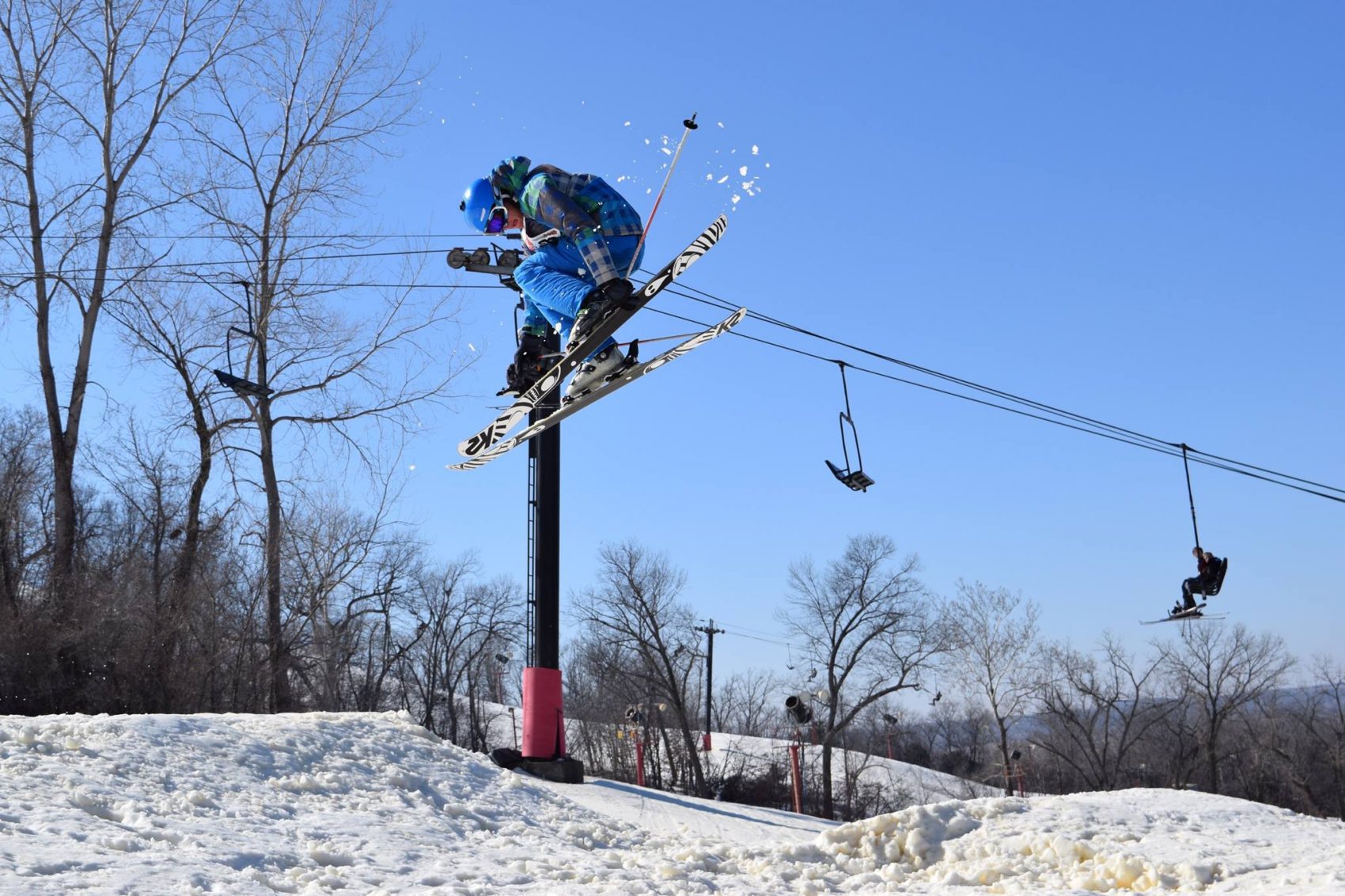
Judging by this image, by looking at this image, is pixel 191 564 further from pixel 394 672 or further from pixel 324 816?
pixel 394 672

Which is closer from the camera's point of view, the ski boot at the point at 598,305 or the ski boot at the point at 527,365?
the ski boot at the point at 598,305

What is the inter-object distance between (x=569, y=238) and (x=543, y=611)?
5781mm

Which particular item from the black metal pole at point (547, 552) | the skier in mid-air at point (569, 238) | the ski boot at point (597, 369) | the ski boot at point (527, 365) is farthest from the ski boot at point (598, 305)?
the black metal pole at point (547, 552)

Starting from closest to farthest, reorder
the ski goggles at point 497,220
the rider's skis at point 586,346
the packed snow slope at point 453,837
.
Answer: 1. the packed snow slope at point 453,837
2. the rider's skis at point 586,346
3. the ski goggles at point 497,220

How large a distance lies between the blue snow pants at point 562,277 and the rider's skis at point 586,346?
257 mm

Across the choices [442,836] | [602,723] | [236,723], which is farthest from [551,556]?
[602,723]

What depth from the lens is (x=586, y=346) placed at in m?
7.74

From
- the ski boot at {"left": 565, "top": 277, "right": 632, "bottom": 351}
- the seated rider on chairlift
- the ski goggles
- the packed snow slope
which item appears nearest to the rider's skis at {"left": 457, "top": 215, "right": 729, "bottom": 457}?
the ski boot at {"left": 565, "top": 277, "right": 632, "bottom": 351}

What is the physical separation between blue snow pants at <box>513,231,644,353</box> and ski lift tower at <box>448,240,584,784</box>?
384 cm

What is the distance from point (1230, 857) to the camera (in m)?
6.39

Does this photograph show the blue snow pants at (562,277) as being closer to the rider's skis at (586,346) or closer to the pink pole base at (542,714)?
A: the rider's skis at (586,346)

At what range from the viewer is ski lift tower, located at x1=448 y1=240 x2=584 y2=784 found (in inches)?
471

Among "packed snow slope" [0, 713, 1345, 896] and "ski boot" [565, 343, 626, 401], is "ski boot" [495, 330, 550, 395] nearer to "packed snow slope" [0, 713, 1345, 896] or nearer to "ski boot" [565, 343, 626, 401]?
"ski boot" [565, 343, 626, 401]

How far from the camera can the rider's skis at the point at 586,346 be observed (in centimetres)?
707
